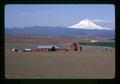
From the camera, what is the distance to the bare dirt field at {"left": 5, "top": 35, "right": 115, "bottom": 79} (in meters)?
3.08

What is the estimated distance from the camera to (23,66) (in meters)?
3.13

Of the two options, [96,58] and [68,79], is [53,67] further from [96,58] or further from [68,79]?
[96,58]

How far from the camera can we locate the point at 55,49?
10.1 ft

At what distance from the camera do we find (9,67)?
121 inches

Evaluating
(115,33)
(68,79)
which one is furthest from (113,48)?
(68,79)

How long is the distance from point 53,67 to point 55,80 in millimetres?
149

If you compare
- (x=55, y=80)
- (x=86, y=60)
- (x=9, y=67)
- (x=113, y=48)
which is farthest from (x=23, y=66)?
(x=113, y=48)

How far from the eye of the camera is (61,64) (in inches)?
125

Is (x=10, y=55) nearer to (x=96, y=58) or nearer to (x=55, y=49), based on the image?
(x=55, y=49)

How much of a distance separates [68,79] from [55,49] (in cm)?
29

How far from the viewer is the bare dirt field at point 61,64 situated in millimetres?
3082
